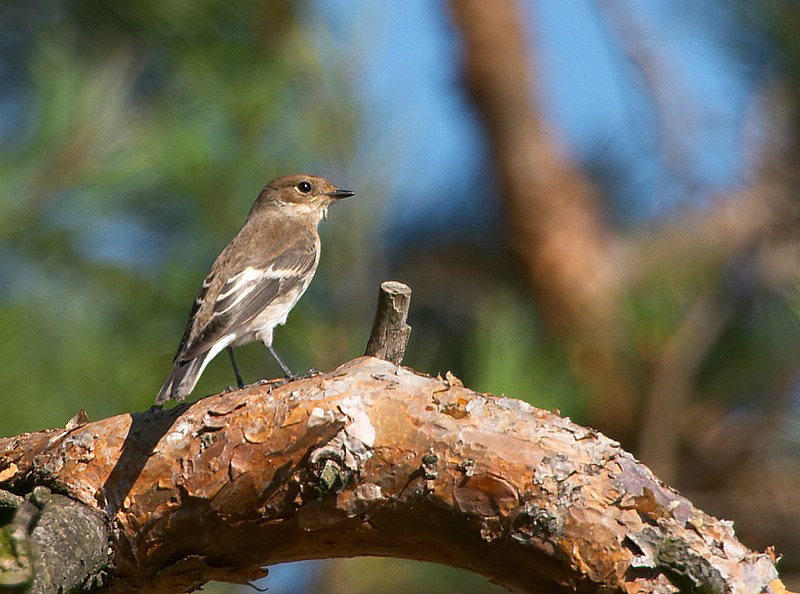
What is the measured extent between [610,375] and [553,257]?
71.8 inches

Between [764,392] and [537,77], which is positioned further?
[537,77]

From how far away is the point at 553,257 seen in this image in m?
5.87

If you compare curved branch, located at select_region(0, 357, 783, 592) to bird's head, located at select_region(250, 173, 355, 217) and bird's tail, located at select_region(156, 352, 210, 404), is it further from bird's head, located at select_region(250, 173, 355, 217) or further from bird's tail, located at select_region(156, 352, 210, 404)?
bird's head, located at select_region(250, 173, 355, 217)

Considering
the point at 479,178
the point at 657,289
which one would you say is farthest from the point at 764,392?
the point at 479,178

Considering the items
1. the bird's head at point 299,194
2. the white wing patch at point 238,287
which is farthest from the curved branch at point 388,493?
the bird's head at point 299,194

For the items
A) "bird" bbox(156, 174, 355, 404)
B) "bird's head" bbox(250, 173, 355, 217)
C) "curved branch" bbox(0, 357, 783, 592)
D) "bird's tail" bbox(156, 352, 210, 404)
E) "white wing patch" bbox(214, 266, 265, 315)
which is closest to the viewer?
"curved branch" bbox(0, 357, 783, 592)

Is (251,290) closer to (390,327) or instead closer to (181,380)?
(181,380)

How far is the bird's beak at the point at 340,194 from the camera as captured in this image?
5535mm

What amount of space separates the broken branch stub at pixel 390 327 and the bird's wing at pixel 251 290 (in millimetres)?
1184

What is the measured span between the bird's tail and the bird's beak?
1.62 meters

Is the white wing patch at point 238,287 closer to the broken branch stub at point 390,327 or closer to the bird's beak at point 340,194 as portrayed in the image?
the bird's beak at point 340,194

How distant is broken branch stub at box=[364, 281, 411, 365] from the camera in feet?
10.3

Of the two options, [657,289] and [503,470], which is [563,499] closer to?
[503,470]

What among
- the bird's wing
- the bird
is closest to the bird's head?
the bird
